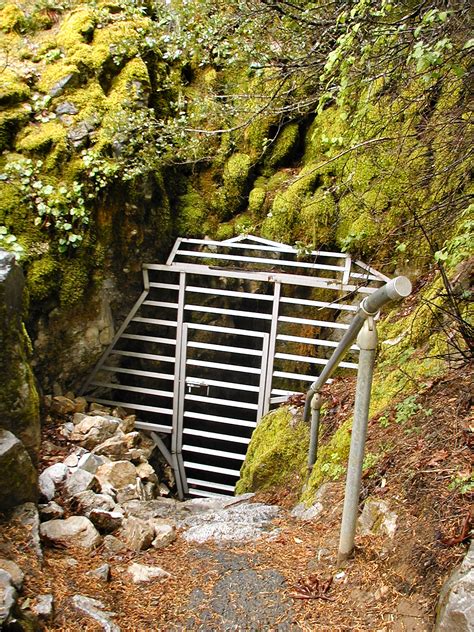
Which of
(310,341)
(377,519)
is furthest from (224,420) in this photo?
(377,519)

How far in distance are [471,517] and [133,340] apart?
526 centimetres

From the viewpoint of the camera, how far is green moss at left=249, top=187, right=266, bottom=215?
637 centimetres

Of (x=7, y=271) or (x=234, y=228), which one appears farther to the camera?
(x=234, y=228)

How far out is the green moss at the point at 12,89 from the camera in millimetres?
5378

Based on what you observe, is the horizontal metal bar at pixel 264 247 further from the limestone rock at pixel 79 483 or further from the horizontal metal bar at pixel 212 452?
the limestone rock at pixel 79 483

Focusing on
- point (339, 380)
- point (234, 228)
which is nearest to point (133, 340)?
point (234, 228)

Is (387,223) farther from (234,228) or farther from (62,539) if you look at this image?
(62,539)

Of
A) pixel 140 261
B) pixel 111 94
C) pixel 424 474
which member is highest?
pixel 111 94

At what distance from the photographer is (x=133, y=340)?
21.3ft

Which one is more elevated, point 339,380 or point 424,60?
point 424,60

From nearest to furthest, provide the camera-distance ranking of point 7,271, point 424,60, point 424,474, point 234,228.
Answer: point 424,60 → point 424,474 → point 7,271 → point 234,228

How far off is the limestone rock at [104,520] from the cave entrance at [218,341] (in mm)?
2873

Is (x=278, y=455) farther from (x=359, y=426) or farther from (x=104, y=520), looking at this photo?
(x=359, y=426)

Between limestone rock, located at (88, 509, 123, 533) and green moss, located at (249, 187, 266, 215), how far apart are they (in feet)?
14.3
